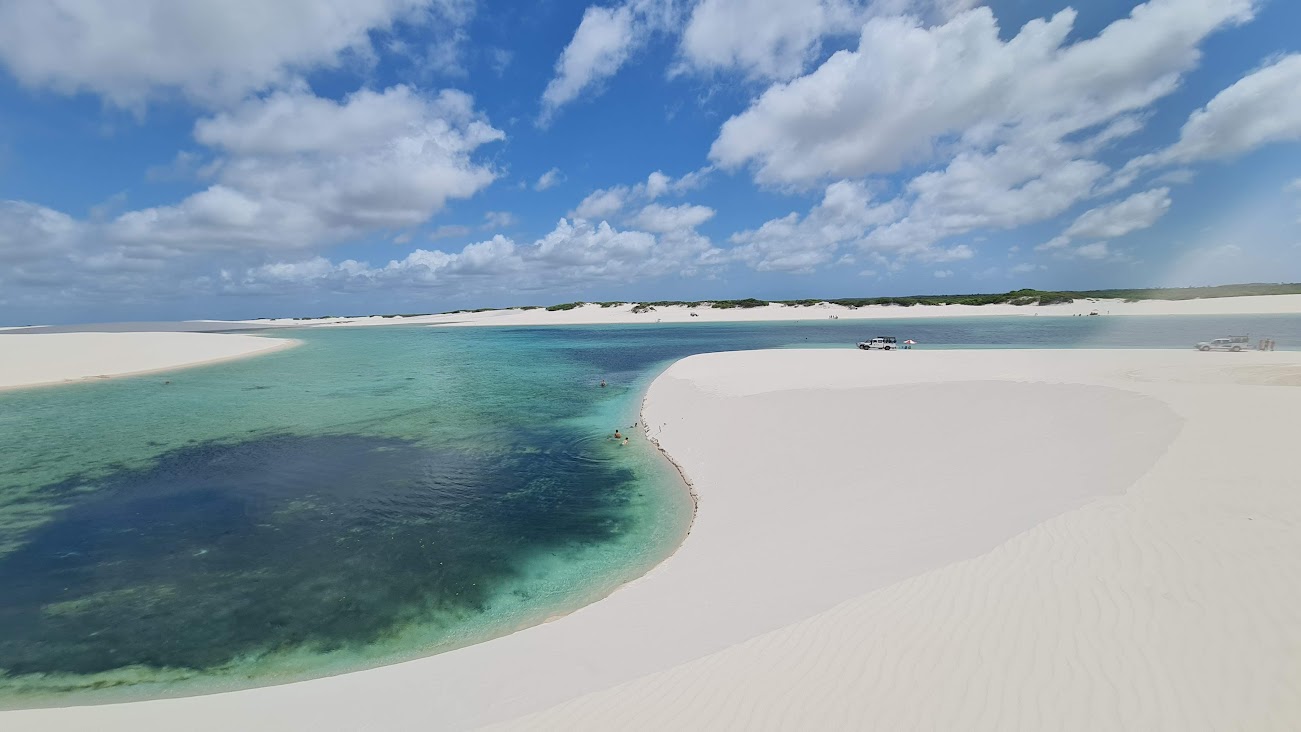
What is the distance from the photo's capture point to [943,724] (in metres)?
4.76

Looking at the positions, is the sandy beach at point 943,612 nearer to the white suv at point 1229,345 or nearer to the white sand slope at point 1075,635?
the white sand slope at point 1075,635

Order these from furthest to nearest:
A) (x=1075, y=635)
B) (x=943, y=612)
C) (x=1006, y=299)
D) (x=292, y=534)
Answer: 1. (x=1006, y=299)
2. (x=292, y=534)
3. (x=943, y=612)
4. (x=1075, y=635)

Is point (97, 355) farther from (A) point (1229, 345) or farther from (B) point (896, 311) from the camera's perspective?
(B) point (896, 311)

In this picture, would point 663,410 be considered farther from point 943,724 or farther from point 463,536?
point 943,724

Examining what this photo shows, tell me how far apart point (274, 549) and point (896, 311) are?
5126 inches

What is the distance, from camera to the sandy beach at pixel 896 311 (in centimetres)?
8831

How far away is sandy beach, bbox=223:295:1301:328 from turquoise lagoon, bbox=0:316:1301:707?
337 feet

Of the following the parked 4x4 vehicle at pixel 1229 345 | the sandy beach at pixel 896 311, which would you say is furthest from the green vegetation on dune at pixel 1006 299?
the parked 4x4 vehicle at pixel 1229 345

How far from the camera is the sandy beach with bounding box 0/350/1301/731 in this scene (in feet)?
16.7

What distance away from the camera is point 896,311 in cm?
12088

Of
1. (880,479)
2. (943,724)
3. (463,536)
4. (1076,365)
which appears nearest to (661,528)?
(463,536)

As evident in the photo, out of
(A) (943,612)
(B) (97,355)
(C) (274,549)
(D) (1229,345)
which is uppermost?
(D) (1229,345)

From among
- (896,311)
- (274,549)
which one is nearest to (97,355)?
(274,549)

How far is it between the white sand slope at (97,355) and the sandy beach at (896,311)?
266 ft
